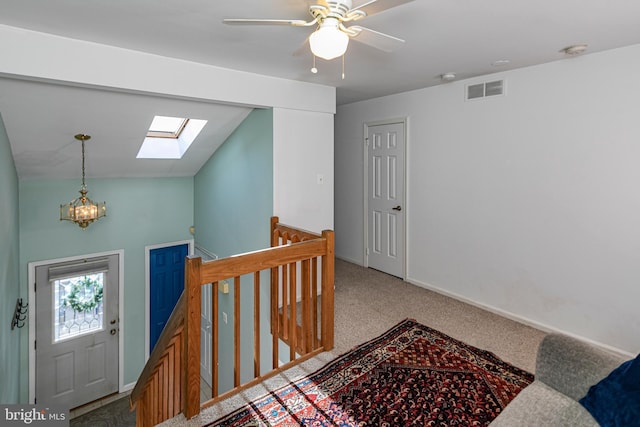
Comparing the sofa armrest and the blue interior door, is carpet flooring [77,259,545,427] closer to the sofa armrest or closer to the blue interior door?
the sofa armrest

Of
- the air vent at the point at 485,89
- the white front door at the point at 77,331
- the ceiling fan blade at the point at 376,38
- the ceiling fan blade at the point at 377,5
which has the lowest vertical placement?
the white front door at the point at 77,331

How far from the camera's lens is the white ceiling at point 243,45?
199 centimetres

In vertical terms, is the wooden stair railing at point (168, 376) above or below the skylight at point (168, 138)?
below

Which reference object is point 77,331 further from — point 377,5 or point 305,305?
point 377,5

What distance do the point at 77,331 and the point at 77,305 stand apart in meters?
0.34

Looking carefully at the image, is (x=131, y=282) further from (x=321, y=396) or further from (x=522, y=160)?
(x=522, y=160)

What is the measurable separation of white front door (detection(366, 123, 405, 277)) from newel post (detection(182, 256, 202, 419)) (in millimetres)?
2900

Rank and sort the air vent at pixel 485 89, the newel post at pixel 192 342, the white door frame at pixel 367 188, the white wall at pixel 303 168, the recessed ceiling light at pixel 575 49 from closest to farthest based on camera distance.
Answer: the newel post at pixel 192 342
the recessed ceiling light at pixel 575 49
the air vent at pixel 485 89
the white wall at pixel 303 168
the white door frame at pixel 367 188

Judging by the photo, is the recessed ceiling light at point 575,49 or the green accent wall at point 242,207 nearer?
the recessed ceiling light at point 575,49

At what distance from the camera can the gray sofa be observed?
1.39 meters

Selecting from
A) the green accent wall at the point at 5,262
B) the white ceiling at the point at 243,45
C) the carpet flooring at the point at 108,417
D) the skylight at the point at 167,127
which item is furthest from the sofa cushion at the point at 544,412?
the carpet flooring at the point at 108,417

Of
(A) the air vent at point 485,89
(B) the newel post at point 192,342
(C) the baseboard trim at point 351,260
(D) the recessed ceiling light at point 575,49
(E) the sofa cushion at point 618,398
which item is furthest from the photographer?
(C) the baseboard trim at point 351,260

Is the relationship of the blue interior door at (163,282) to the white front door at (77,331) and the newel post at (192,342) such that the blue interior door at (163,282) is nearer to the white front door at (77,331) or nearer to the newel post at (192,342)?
the white front door at (77,331)

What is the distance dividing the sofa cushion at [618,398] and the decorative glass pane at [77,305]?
17.1ft
